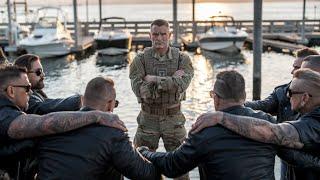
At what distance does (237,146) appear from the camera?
3221mm

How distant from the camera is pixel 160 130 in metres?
5.32

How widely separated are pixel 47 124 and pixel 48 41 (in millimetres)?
24879

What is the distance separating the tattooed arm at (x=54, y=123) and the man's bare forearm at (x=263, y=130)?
649 mm

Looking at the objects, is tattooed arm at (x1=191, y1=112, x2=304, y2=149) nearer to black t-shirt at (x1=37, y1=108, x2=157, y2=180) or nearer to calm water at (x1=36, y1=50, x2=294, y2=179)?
black t-shirt at (x1=37, y1=108, x2=157, y2=180)

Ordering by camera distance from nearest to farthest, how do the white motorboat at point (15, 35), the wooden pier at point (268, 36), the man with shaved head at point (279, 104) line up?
the man with shaved head at point (279, 104), the white motorboat at point (15, 35), the wooden pier at point (268, 36)

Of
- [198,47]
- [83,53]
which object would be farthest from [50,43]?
[198,47]

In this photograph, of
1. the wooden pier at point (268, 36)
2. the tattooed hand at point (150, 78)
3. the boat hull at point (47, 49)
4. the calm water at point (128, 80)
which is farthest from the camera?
the wooden pier at point (268, 36)

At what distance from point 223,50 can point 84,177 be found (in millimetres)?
26129


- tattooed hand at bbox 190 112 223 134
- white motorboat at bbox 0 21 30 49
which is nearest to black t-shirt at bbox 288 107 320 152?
tattooed hand at bbox 190 112 223 134

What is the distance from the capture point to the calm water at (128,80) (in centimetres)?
1496

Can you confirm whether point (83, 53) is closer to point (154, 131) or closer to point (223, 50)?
point (223, 50)

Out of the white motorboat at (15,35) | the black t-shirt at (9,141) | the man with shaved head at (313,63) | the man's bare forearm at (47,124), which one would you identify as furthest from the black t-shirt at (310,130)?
the white motorboat at (15,35)

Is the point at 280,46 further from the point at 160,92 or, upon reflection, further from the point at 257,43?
the point at 160,92

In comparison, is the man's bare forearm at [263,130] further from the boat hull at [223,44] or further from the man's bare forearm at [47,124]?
the boat hull at [223,44]
